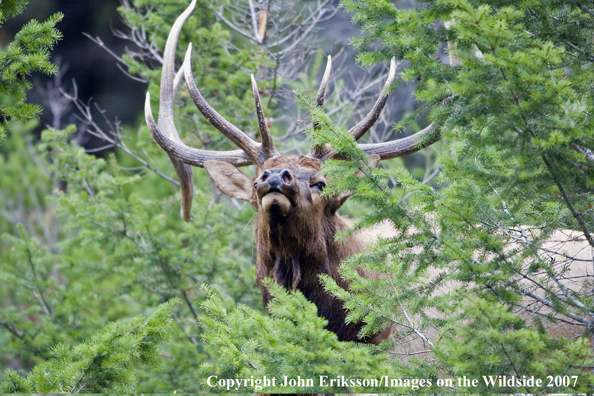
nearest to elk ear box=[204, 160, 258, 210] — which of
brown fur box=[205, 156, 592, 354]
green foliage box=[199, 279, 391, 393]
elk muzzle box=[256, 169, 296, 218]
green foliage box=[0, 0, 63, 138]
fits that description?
brown fur box=[205, 156, 592, 354]

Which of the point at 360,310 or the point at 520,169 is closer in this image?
the point at 520,169

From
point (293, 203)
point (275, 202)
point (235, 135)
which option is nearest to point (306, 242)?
point (293, 203)

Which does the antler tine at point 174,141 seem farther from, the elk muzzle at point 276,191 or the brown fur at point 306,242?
the elk muzzle at point 276,191

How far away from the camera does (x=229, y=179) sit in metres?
5.70

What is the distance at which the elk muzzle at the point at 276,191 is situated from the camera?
15.1 feet

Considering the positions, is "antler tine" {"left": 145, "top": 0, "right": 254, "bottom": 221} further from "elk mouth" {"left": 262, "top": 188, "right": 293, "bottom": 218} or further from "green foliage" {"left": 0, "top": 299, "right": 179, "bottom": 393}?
"green foliage" {"left": 0, "top": 299, "right": 179, "bottom": 393}

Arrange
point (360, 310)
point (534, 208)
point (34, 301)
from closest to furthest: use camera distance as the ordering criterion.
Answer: point (360, 310) < point (534, 208) < point (34, 301)

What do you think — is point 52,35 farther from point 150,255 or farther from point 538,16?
point 150,255

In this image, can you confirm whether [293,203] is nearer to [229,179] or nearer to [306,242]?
[306,242]

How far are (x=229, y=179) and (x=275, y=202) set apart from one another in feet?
3.93

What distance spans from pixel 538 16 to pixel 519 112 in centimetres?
95

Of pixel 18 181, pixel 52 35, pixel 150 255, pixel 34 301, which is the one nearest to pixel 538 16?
pixel 52 35

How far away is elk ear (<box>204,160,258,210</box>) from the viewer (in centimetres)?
568

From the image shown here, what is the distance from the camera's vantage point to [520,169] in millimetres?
3127
